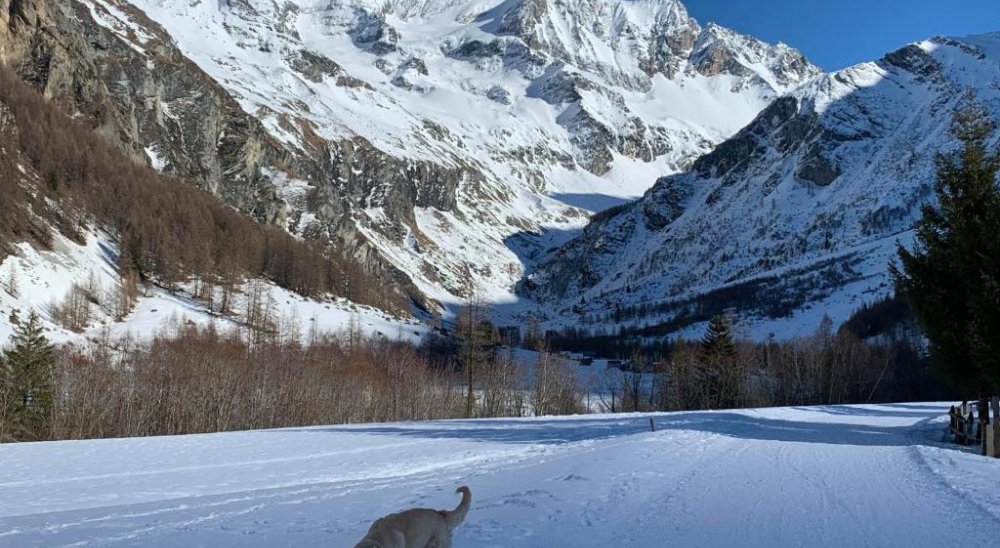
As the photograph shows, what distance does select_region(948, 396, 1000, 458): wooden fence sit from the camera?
67.4 ft

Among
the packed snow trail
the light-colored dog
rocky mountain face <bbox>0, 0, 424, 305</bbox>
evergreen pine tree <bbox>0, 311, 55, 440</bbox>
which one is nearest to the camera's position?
the light-colored dog

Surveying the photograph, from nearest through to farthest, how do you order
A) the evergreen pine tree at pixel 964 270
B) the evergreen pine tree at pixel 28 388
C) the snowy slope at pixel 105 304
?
the evergreen pine tree at pixel 964 270
the evergreen pine tree at pixel 28 388
the snowy slope at pixel 105 304

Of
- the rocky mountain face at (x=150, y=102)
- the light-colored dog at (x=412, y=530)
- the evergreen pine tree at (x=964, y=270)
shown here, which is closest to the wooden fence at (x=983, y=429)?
the evergreen pine tree at (x=964, y=270)

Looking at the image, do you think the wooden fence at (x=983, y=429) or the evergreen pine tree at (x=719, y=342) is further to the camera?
the evergreen pine tree at (x=719, y=342)

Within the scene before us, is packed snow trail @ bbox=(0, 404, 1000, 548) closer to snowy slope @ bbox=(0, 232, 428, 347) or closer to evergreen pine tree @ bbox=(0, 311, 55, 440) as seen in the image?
evergreen pine tree @ bbox=(0, 311, 55, 440)

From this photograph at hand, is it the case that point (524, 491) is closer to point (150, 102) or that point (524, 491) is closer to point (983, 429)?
point (983, 429)

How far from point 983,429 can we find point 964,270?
5392 millimetres

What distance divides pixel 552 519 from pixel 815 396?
275ft

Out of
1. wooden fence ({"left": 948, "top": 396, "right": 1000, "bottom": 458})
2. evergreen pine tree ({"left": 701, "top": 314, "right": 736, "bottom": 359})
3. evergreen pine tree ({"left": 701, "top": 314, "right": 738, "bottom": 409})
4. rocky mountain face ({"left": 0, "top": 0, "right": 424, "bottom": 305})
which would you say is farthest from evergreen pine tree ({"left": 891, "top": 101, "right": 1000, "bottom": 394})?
rocky mountain face ({"left": 0, "top": 0, "right": 424, "bottom": 305})

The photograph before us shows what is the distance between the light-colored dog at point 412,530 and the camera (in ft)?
19.7

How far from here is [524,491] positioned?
13.6m

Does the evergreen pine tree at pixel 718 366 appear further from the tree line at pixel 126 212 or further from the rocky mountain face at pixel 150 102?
the rocky mountain face at pixel 150 102

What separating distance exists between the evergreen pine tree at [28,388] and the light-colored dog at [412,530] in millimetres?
40319

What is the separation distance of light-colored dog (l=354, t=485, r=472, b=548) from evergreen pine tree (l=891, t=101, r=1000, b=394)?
21.2 meters
